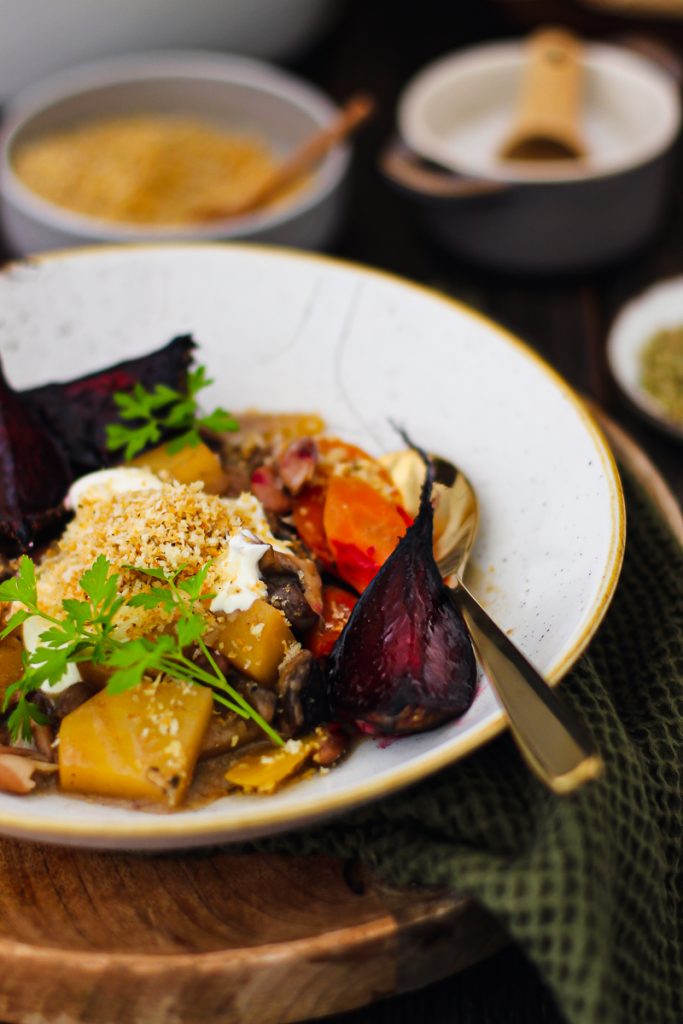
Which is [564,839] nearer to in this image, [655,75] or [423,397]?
[423,397]

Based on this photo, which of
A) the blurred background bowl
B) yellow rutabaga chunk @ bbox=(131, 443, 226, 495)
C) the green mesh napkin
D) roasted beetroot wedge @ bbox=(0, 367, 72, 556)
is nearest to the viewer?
the green mesh napkin

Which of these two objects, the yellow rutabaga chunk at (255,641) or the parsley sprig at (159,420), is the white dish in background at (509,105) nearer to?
the parsley sprig at (159,420)

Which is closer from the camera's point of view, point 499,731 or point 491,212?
point 499,731

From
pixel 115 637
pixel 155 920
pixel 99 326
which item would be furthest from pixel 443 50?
pixel 155 920

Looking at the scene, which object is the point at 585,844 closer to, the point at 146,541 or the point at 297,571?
the point at 297,571

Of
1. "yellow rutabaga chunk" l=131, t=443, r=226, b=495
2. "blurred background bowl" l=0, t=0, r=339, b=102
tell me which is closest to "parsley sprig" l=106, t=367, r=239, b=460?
"yellow rutabaga chunk" l=131, t=443, r=226, b=495

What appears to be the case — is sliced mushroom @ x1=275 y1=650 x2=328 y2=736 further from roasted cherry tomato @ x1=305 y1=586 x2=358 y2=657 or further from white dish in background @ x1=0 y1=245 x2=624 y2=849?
white dish in background @ x1=0 y1=245 x2=624 y2=849

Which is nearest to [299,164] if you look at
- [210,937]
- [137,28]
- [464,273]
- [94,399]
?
[464,273]
